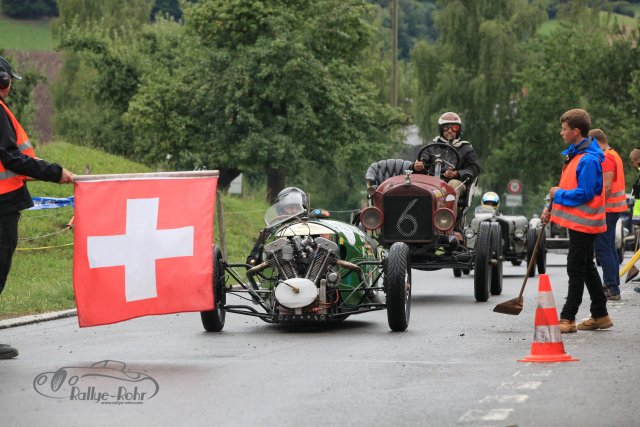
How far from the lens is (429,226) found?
1908 cm

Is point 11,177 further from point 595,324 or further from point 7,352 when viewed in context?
point 595,324

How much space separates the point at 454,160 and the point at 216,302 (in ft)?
21.7

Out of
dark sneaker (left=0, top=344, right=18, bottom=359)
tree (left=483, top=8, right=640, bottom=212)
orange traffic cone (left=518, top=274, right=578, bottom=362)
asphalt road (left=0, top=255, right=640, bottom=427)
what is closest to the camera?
asphalt road (left=0, top=255, right=640, bottom=427)

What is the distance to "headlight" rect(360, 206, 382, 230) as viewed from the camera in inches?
754

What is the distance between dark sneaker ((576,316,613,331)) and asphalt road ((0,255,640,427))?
0.50 feet

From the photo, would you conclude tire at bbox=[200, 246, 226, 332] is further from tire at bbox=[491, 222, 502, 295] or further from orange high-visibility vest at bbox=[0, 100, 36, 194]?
tire at bbox=[491, 222, 502, 295]

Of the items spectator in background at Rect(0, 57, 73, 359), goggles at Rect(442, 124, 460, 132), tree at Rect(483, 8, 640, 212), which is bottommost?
tree at Rect(483, 8, 640, 212)

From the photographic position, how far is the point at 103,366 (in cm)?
1123

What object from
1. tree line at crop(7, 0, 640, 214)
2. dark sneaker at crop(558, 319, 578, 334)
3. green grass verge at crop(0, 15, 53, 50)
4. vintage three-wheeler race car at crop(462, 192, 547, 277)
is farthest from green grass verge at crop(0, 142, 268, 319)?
green grass verge at crop(0, 15, 53, 50)

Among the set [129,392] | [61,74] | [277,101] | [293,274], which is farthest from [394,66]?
[129,392]

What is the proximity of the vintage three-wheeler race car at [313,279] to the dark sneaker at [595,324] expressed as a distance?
1.61 metres

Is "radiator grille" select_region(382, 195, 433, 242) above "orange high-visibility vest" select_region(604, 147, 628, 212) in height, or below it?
below

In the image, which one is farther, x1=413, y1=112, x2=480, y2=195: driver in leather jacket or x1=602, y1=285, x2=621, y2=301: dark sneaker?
x1=413, y1=112, x2=480, y2=195: driver in leather jacket

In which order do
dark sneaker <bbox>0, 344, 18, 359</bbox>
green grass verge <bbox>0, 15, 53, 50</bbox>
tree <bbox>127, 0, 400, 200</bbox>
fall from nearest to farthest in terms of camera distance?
dark sneaker <bbox>0, 344, 18, 359</bbox> → tree <bbox>127, 0, 400, 200</bbox> → green grass verge <bbox>0, 15, 53, 50</bbox>
